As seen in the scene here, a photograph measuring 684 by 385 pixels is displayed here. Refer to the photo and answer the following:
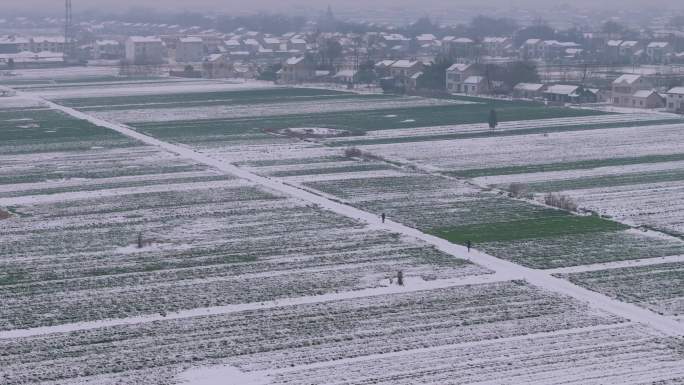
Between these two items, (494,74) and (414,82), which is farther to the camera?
(414,82)

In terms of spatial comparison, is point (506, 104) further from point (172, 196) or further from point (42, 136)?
point (172, 196)

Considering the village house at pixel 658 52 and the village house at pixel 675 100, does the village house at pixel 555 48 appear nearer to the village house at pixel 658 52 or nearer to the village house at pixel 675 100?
the village house at pixel 658 52

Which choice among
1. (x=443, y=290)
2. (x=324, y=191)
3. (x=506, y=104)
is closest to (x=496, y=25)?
(x=506, y=104)

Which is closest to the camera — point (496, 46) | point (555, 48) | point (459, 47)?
point (459, 47)

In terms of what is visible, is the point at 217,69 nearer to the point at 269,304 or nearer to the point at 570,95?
the point at 570,95

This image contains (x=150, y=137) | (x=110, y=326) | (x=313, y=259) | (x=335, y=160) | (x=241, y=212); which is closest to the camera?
(x=110, y=326)

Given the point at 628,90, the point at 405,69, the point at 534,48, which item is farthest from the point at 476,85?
the point at 534,48
